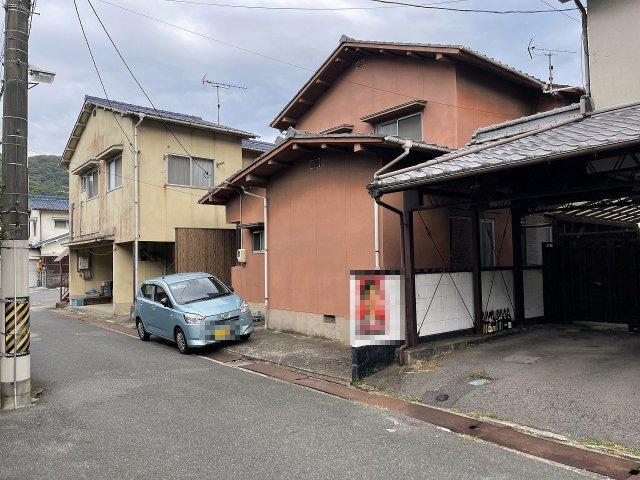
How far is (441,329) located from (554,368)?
2.21 meters

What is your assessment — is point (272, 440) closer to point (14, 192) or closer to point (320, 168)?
point (14, 192)

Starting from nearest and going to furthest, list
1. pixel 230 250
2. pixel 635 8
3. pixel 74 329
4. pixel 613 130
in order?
pixel 613 130 → pixel 635 8 → pixel 74 329 → pixel 230 250

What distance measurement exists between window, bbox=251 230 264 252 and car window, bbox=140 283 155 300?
3.17m

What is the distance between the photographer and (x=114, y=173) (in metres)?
18.9

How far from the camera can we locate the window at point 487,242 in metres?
11.5

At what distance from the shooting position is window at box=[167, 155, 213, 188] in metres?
17.9

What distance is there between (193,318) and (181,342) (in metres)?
0.74

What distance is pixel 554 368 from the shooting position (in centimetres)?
712

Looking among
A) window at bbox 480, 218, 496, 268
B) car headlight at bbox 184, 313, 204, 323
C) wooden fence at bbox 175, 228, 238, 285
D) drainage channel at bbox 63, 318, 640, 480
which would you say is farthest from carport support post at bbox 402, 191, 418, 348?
wooden fence at bbox 175, 228, 238, 285

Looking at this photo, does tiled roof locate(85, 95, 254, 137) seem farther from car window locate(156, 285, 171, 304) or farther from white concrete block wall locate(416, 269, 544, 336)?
white concrete block wall locate(416, 269, 544, 336)

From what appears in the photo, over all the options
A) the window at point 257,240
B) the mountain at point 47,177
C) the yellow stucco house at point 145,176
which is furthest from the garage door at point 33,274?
the window at point 257,240

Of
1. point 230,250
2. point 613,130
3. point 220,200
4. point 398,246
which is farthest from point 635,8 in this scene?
point 230,250

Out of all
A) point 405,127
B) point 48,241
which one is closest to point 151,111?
point 405,127

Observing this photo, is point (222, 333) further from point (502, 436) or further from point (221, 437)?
point (502, 436)
